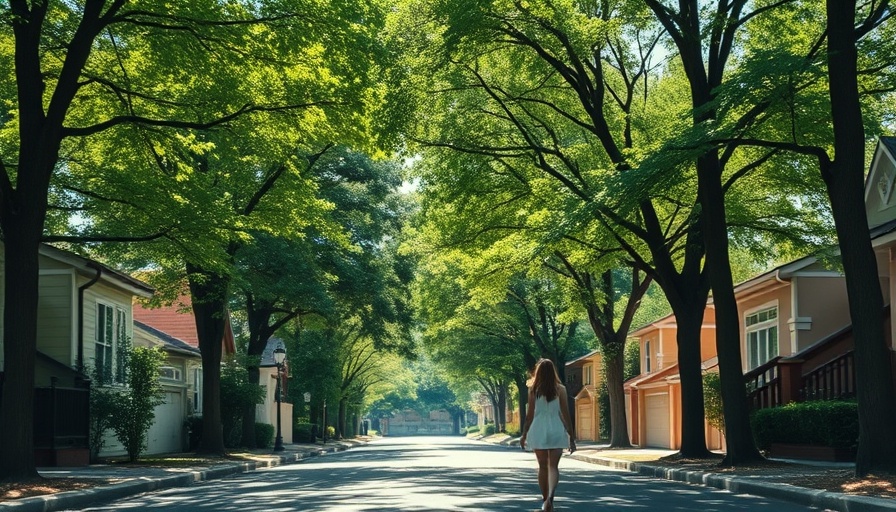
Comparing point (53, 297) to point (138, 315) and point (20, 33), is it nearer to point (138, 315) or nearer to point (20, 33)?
point (20, 33)

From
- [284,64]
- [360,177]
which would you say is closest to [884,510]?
[284,64]

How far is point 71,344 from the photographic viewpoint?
1190 inches

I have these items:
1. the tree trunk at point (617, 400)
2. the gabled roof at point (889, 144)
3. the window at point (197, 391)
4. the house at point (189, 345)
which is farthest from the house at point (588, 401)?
the gabled roof at point (889, 144)

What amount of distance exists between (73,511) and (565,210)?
11.7 m

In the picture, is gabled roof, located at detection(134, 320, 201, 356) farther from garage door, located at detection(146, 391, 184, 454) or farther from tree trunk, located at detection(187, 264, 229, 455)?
tree trunk, located at detection(187, 264, 229, 455)

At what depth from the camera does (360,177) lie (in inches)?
1786

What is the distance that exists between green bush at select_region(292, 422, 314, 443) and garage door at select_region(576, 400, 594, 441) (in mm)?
16897

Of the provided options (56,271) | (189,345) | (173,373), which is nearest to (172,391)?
(173,373)

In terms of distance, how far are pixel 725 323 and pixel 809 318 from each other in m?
9.64

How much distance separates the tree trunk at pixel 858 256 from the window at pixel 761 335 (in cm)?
1869

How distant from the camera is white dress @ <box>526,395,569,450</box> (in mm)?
13281

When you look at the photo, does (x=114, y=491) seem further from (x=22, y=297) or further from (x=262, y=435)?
(x=262, y=435)

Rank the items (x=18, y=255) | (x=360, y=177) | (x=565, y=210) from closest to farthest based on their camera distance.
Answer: (x=18, y=255)
(x=565, y=210)
(x=360, y=177)

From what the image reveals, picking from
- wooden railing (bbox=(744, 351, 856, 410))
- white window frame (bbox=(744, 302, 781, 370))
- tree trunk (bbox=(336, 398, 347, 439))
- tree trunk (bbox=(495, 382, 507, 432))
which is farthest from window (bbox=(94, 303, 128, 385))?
tree trunk (bbox=(495, 382, 507, 432))
